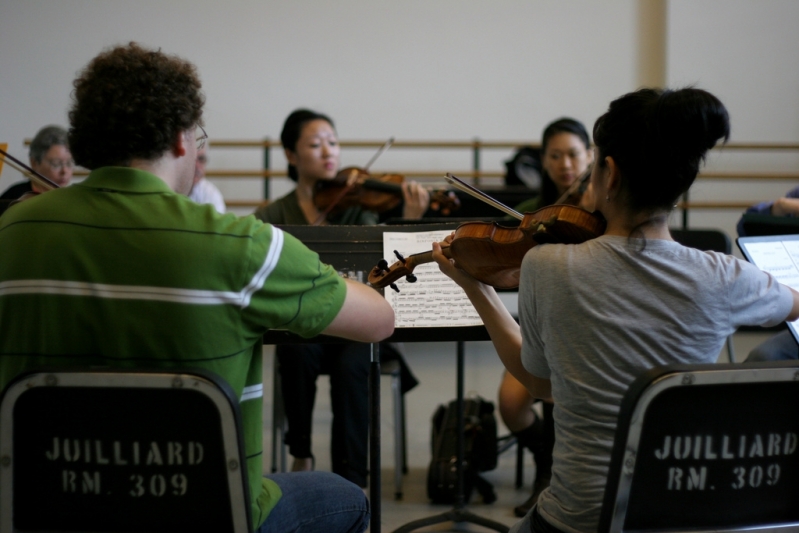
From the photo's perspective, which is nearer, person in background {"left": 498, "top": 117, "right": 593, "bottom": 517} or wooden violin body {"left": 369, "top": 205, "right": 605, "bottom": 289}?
wooden violin body {"left": 369, "top": 205, "right": 605, "bottom": 289}

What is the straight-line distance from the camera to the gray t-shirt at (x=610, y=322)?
948mm

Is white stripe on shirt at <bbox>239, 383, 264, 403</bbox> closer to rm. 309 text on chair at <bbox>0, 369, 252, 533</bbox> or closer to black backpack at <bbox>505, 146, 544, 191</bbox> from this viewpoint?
rm. 309 text on chair at <bbox>0, 369, 252, 533</bbox>

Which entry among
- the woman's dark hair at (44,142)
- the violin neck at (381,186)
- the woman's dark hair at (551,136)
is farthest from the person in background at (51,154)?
the woman's dark hair at (551,136)

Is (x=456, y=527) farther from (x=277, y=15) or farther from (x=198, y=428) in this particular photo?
(x=277, y=15)

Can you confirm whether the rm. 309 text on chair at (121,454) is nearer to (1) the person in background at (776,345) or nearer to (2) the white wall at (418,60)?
(1) the person in background at (776,345)

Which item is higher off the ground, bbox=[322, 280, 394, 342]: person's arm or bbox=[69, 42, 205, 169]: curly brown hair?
bbox=[69, 42, 205, 169]: curly brown hair

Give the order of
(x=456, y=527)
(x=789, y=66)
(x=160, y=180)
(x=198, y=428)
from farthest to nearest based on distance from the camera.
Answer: (x=789, y=66) → (x=456, y=527) → (x=160, y=180) → (x=198, y=428)

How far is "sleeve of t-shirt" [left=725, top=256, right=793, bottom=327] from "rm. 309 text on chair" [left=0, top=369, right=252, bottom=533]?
61 centimetres

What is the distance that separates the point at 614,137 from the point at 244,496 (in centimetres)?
61

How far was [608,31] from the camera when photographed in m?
5.02

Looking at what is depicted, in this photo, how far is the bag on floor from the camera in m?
2.22

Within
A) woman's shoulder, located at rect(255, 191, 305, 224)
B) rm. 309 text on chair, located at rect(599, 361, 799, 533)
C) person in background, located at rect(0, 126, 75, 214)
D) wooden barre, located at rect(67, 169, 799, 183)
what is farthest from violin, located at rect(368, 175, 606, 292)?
wooden barre, located at rect(67, 169, 799, 183)

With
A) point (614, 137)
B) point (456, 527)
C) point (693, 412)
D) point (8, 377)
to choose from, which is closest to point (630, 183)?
point (614, 137)

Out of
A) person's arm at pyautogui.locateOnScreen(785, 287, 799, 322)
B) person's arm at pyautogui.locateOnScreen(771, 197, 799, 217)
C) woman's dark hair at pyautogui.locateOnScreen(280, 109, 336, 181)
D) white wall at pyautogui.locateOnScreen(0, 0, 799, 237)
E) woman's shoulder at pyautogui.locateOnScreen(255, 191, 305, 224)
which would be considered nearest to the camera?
person's arm at pyautogui.locateOnScreen(785, 287, 799, 322)
